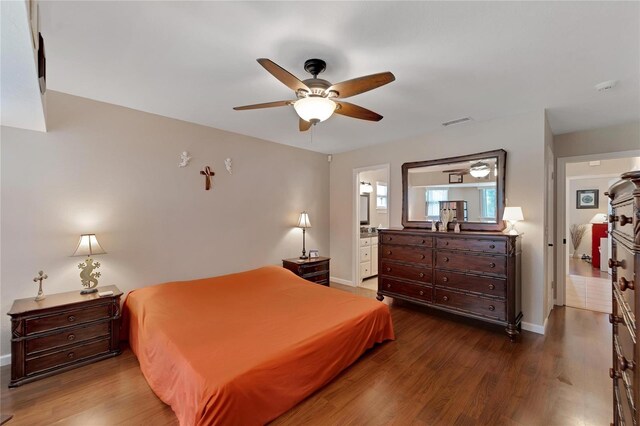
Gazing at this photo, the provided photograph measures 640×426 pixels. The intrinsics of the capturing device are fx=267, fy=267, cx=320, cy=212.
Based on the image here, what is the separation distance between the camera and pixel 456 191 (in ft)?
11.9

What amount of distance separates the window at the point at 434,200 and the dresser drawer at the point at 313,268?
182 cm

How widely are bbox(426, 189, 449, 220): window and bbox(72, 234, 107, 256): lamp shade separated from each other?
13.1 feet

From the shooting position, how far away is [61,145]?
261 cm

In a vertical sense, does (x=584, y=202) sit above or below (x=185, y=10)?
below

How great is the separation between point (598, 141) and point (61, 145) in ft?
20.8

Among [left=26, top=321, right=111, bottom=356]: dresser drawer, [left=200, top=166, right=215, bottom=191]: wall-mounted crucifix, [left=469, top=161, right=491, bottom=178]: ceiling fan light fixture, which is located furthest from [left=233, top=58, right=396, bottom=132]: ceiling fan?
[left=26, top=321, right=111, bottom=356]: dresser drawer

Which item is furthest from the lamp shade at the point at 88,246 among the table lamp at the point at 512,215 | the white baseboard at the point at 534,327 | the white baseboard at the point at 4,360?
the white baseboard at the point at 534,327

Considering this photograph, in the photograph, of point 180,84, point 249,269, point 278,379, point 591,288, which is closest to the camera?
point 278,379

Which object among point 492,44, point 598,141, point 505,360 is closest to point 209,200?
point 492,44

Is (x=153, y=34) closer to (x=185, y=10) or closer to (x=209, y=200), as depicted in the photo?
(x=185, y=10)

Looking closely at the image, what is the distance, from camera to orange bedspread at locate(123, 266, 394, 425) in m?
1.54

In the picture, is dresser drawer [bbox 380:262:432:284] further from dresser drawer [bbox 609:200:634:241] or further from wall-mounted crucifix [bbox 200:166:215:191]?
wall-mounted crucifix [bbox 200:166:215:191]

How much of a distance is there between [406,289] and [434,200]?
133 cm

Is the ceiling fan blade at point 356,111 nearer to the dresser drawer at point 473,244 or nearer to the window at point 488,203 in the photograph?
the dresser drawer at point 473,244
